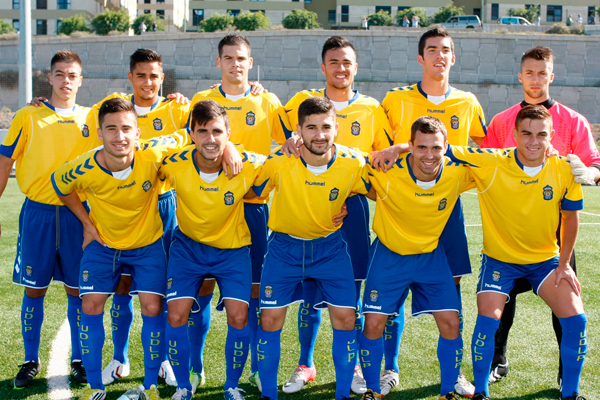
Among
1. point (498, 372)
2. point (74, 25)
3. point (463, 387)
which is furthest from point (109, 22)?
point (463, 387)

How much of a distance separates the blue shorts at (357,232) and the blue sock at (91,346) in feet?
6.35

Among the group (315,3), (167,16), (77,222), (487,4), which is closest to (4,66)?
(167,16)

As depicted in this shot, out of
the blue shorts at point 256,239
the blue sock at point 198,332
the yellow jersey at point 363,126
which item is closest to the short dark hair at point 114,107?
the blue shorts at point 256,239

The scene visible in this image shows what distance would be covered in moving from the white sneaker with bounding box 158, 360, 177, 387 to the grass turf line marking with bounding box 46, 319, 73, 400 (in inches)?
26.7

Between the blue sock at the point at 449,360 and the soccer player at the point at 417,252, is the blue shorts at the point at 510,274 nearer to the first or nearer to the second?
the soccer player at the point at 417,252

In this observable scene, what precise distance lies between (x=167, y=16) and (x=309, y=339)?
55.3 meters

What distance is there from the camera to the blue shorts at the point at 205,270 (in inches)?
159

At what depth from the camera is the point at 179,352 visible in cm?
399

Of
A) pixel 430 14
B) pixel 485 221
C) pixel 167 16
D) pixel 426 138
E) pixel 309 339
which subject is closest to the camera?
pixel 426 138

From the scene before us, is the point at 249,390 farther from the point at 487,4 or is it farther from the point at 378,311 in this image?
the point at 487,4

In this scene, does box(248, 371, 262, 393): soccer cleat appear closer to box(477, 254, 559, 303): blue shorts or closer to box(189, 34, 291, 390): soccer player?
box(189, 34, 291, 390): soccer player

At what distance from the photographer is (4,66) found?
32969mm

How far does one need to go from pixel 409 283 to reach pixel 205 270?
4.79ft

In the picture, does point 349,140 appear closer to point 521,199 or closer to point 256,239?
point 256,239
